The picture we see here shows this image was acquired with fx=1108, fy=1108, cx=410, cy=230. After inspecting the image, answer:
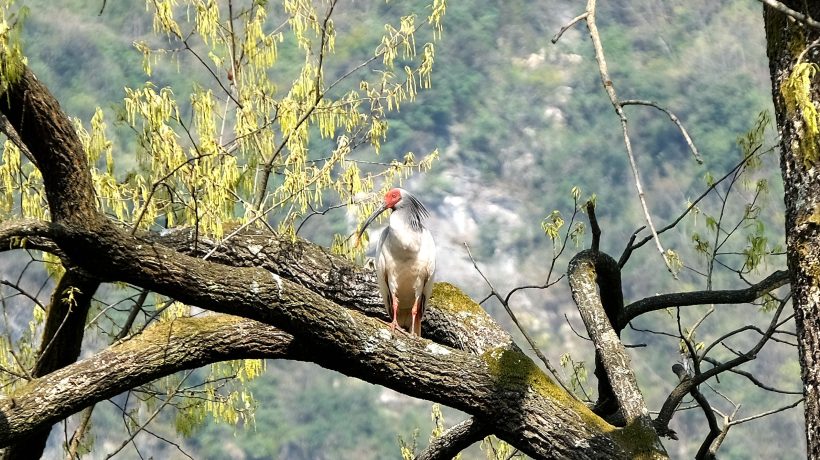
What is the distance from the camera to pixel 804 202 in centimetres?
307

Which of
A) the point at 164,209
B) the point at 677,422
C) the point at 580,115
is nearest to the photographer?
the point at 164,209

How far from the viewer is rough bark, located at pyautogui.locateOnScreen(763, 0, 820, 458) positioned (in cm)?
299

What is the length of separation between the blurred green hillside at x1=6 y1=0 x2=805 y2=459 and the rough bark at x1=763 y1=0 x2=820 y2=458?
13.1 meters

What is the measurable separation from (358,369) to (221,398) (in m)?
3.17

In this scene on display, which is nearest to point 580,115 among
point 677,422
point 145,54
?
point 677,422

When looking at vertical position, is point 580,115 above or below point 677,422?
above

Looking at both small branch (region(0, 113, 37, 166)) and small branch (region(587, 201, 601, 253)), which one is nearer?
small branch (region(0, 113, 37, 166))

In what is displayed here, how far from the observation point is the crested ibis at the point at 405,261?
5.01 meters

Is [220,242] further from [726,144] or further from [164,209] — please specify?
[726,144]

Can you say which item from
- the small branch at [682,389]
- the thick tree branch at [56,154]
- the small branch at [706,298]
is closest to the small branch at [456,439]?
the small branch at [682,389]

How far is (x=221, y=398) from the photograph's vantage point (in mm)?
6625

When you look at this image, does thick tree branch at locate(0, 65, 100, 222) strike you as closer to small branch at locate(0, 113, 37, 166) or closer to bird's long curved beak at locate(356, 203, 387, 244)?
small branch at locate(0, 113, 37, 166)

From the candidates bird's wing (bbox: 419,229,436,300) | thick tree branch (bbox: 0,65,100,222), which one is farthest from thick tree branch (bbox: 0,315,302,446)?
bird's wing (bbox: 419,229,436,300)

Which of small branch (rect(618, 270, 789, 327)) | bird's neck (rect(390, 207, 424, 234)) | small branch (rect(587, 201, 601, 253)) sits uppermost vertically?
bird's neck (rect(390, 207, 424, 234))
